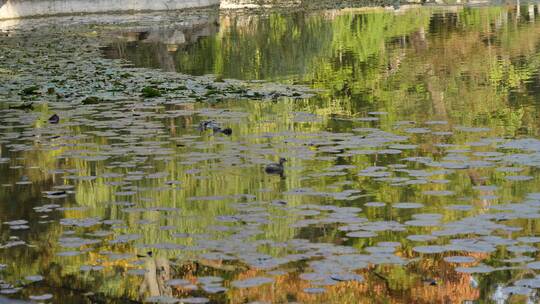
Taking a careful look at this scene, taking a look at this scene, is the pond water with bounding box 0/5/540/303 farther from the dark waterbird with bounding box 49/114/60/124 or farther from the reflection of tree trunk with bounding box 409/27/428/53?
the reflection of tree trunk with bounding box 409/27/428/53

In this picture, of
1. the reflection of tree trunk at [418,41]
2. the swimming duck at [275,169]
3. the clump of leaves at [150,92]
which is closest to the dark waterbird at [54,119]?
the clump of leaves at [150,92]

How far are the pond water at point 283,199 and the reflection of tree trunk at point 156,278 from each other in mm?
17

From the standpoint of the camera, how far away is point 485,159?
1119 centimetres

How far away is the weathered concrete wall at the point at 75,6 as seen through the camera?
165 feet

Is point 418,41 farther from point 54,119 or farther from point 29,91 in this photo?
point 54,119

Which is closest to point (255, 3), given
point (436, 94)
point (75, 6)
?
point (75, 6)

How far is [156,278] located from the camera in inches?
297

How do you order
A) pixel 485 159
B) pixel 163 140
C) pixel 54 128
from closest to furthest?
pixel 485 159 → pixel 163 140 → pixel 54 128

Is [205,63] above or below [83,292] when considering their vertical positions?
above

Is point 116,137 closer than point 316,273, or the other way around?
point 316,273

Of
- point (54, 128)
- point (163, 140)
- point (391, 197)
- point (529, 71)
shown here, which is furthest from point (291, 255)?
point (529, 71)

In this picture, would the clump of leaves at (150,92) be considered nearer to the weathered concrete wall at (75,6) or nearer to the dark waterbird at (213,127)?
the dark waterbird at (213,127)

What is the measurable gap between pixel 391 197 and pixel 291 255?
2095mm

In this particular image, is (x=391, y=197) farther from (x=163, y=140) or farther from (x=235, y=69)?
(x=235, y=69)
